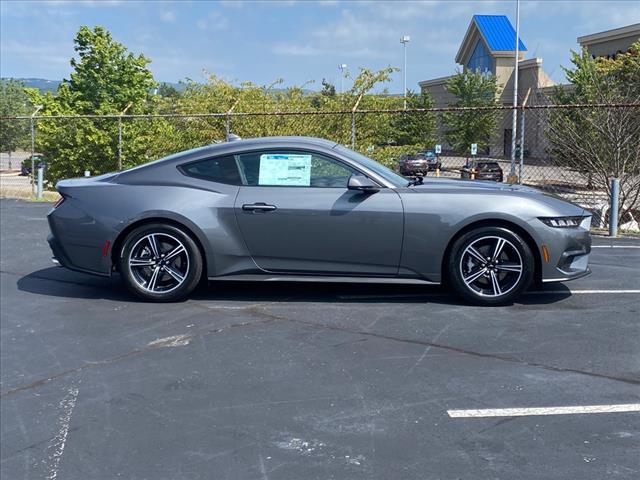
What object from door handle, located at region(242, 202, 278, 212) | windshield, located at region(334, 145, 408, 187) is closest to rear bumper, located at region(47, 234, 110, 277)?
door handle, located at region(242, 202, 278, 212)

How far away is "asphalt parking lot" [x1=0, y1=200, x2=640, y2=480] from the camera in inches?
121

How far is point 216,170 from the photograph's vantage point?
5918mm

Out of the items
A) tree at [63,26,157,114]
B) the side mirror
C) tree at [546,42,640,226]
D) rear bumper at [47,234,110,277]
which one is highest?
tree at [63,26,157,114]

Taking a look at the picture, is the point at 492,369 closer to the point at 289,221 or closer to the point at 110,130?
the point at 289,221

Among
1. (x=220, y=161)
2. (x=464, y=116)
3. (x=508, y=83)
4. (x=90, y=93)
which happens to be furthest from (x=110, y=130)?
(x=508, y=83)

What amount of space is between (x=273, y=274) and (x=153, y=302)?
1112 mm

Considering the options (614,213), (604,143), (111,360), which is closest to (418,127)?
(604,143)

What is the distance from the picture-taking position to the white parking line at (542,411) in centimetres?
346

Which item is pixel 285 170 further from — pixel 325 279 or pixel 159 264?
pixel 159 264

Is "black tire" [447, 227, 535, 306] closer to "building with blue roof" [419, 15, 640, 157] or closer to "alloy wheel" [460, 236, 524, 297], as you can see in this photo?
"alloy wheel" [460, 236, 524, 297]

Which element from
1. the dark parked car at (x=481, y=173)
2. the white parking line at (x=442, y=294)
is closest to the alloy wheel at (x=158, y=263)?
the white parking line at (x=442, y=294)

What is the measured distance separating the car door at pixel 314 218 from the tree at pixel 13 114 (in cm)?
4580

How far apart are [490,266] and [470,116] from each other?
31.4 metres

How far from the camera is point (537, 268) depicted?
18.1 ft
